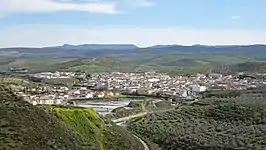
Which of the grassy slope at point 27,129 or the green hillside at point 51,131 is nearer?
the grassy slope at point 27,129

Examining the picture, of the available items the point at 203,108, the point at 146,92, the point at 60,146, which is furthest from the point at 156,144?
the point at 146,92

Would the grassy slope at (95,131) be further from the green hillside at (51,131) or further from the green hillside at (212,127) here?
the green hillside at (212,127)

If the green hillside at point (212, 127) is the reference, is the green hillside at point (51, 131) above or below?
above

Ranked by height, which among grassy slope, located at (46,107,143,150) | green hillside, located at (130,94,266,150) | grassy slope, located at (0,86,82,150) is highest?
grassy slope, located at (0,86,82,150)

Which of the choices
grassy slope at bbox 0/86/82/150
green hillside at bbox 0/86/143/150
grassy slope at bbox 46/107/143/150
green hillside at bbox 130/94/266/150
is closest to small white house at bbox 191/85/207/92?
green hillside at bbox 130/94/266/150

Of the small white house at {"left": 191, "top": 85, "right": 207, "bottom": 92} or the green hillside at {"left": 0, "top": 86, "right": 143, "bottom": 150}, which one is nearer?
the green hillside at {"left": 0, "top": 86, "right": 143, "bottom": 150}

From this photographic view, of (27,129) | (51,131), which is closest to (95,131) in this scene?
(51,131)

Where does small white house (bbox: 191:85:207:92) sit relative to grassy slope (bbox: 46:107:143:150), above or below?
below

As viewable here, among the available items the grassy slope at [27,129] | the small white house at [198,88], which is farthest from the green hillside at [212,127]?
the small white house at [198,88]

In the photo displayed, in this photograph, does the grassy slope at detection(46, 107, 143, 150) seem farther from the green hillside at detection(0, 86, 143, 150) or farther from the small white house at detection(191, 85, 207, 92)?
the small white house at detection(191, 85, 207, 92)

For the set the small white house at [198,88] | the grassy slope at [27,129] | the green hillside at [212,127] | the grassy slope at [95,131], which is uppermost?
the grassy slope at [27,129]
